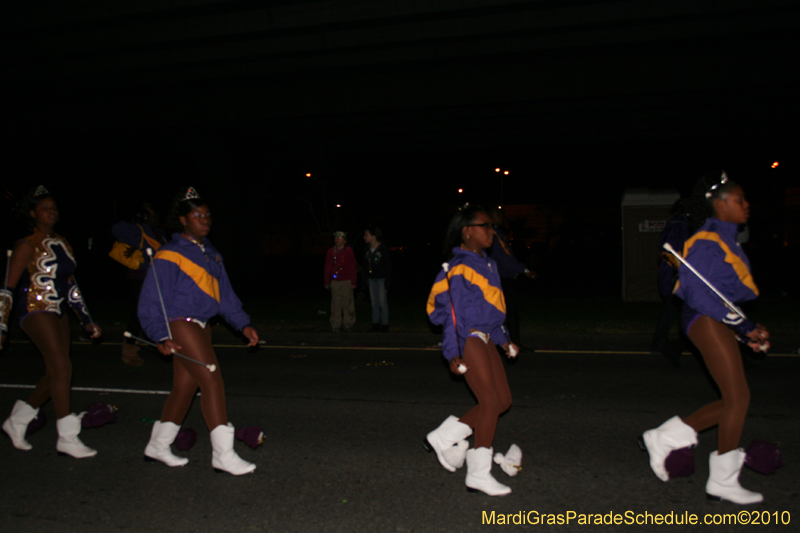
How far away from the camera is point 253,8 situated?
47.9 feet

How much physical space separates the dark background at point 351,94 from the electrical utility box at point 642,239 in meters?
2.32

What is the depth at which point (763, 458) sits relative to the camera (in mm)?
3654

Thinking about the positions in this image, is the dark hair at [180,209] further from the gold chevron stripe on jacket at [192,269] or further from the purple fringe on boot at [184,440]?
the purple fringe on boot at [184,440]

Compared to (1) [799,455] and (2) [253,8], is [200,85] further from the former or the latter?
(1) [799,455]

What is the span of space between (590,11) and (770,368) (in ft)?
32.5

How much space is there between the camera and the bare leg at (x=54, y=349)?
171 inches

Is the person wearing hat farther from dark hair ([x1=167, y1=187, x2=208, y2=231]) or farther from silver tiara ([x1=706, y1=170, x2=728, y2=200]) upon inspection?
silver tiara ([x1=706, y1=170, x2=728, y2=200])

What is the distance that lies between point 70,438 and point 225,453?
1279 millimetres

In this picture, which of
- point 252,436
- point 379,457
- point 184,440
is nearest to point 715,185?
point 379,457

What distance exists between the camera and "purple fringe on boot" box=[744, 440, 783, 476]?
3.66m

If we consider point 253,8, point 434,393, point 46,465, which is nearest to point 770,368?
point 434,393

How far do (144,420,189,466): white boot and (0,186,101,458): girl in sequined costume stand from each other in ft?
2.04

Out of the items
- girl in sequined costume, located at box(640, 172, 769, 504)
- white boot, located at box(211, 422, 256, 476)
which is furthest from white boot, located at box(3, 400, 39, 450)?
girl in sequined costume, located at box(640, 172, 769, 504)

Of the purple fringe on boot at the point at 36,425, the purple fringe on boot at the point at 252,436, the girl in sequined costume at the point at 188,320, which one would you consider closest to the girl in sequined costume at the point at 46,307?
the purple fringe on boot at the point at 36,425
